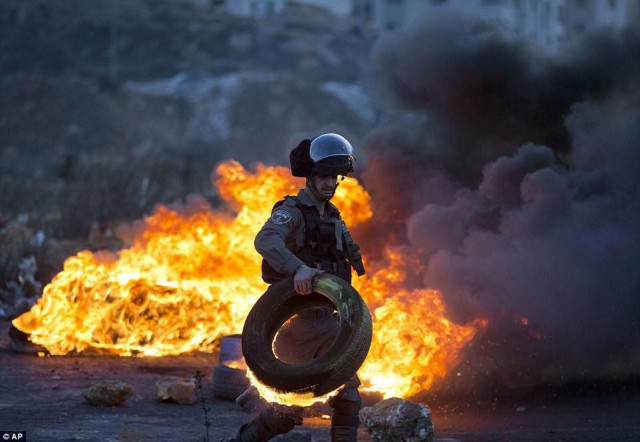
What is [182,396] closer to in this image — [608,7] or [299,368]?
[299,368]

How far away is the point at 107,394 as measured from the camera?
9.19 metres

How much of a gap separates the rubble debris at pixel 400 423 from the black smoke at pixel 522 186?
2280 millimetres

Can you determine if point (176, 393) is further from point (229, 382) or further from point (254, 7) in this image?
point (254, 7)

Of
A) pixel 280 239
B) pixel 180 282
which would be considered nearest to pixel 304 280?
pixel 280 239

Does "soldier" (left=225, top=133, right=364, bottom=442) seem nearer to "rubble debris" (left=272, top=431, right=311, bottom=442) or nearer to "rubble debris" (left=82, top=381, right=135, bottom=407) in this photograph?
"rubble debris" (left=272, top=431, right=311, bottom=442)

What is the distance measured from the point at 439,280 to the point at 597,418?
82.6 inches

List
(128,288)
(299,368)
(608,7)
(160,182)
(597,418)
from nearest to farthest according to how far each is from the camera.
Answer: (299,368), (597,418), (128,288), (160,182), (608,7)

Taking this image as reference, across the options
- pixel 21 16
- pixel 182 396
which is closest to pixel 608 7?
pixel 21 16

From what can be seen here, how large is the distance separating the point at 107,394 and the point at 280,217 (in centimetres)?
330

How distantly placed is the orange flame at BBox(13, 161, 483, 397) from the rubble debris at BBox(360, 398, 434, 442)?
3.33 meters

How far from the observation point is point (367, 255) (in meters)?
13.6

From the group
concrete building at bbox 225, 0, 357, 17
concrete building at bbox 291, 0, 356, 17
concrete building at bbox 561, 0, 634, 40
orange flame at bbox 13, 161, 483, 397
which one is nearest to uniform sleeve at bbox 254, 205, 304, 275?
orange flame at bbox 13, 161, 483, 397

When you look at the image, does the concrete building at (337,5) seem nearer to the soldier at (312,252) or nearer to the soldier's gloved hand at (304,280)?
the soldier at (312,252)

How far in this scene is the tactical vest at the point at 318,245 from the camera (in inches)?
264
